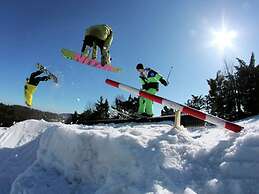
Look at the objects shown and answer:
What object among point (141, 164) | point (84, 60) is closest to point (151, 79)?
point (84, 60)

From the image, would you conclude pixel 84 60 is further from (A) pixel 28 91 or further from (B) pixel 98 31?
(A) pixel 28 91

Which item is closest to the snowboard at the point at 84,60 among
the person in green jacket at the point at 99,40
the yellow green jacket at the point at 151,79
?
the person in green jacket at the point at 99,40

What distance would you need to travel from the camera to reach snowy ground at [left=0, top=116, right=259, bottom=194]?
160 inches

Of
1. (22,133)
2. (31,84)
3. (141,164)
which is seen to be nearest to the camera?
(141,164)

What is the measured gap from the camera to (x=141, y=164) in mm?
4434

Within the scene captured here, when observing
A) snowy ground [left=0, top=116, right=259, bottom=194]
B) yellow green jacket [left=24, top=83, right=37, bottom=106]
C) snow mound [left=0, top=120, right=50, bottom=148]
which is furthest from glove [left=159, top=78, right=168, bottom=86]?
yellow green jacket [left=24, top=83, right=37, bottom=106]

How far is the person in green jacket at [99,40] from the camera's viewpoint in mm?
11227

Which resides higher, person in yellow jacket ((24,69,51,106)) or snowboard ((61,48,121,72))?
snowboard ((61,48,121,72))

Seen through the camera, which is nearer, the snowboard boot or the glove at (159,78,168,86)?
the glove at (159,78,168,86)

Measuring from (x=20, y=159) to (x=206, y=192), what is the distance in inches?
173

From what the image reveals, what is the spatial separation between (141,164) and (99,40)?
7689 mm

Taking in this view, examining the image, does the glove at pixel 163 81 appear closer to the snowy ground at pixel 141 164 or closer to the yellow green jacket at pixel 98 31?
the yellow green jacket at pixel 98 31

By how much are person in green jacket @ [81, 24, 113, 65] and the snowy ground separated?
5934 mm

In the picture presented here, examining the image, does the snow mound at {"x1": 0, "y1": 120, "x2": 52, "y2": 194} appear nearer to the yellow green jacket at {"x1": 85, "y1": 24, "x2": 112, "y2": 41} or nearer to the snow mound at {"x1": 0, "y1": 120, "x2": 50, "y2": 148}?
the snow mound at {"x1": 0, "y1": 120, "x2": 50, "y2": 148}
